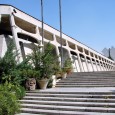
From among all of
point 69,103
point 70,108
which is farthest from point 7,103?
point 69,103

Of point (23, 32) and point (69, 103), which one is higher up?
point (23, 32)

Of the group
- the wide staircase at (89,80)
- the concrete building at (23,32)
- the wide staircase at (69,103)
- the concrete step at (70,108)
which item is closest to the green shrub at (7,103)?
the wide staircase at (69,103)

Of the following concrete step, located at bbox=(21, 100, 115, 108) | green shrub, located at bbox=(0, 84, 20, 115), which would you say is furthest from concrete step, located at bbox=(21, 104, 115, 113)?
green shrub, located at bbox=(0, 84, 20, 115)

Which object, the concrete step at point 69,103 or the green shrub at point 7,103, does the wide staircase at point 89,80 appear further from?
the green shrub at point 7,103

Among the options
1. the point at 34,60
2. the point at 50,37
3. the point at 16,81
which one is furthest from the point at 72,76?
the point at 50,37

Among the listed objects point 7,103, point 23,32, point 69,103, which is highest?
point 23,32

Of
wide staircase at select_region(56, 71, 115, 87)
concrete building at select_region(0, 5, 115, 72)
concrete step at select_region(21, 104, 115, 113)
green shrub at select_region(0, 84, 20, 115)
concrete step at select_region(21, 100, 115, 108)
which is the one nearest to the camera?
green shrub at select_region(0, 84, 20, 115)

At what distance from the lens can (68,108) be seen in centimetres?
1133

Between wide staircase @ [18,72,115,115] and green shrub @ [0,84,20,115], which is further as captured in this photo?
wide staircase @ [18,72,115,115]

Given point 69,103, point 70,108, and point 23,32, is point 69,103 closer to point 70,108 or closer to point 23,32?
point 70,108

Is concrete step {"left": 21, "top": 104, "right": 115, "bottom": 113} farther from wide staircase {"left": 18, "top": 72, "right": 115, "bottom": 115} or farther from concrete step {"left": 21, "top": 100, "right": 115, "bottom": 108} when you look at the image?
concrete step {"left": 21, "top": 100, "right": 115, "bottom": 108}

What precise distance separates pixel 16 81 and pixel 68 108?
12.5ft

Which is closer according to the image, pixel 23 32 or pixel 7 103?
pixel 7 103

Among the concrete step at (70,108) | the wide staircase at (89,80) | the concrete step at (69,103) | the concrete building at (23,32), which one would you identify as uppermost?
the concrete building at (23,32)
